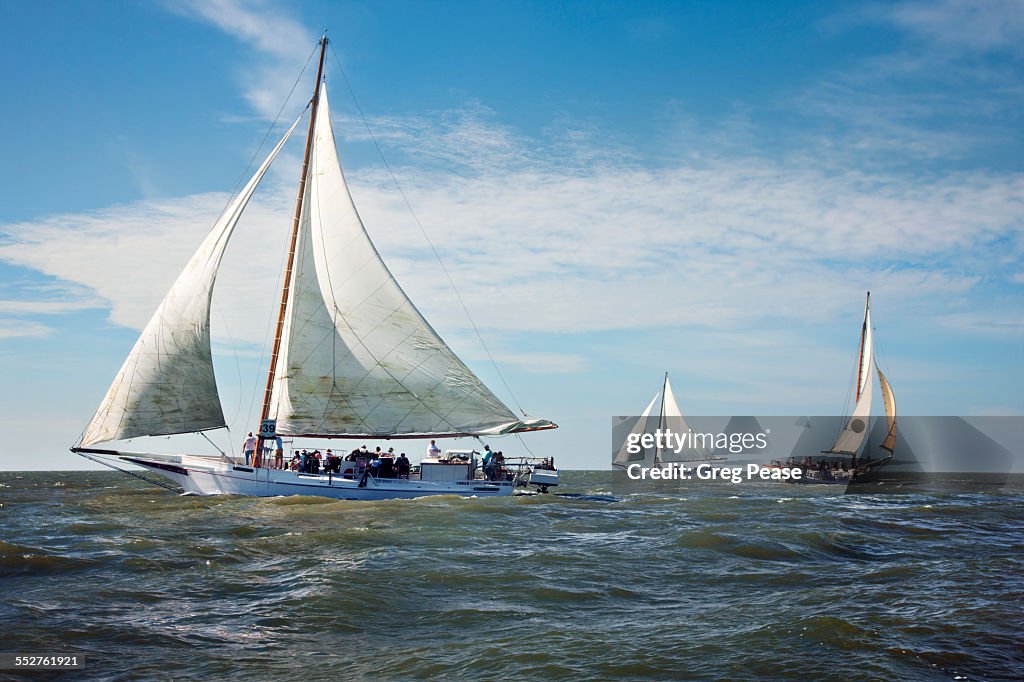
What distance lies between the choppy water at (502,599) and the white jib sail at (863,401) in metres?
57.2

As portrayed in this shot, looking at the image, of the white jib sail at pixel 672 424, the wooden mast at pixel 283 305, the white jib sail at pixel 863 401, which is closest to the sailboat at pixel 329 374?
the wooden mast at pixel 283 305

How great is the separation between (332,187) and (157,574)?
904 inches

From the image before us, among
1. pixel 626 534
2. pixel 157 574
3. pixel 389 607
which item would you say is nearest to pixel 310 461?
pixel 626 534

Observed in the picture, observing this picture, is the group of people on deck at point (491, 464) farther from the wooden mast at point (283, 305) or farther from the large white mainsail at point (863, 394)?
the large white mainsail at point (863, 394)

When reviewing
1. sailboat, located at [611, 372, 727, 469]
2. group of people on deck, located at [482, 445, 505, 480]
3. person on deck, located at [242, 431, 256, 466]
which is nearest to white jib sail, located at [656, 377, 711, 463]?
sailboat, located at [611, 372, 727, 469]

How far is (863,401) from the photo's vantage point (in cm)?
8231

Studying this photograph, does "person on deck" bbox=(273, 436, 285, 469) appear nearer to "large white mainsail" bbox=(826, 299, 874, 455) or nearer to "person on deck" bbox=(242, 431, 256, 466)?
"person on deck" bbox=(242, 431, 256, 466)

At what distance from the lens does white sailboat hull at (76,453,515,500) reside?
1324 inches

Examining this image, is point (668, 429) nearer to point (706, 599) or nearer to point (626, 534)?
point (626, 534)

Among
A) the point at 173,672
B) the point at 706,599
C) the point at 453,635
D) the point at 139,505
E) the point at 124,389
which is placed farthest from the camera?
the point at 139,505

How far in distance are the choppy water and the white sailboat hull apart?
5.61 metres

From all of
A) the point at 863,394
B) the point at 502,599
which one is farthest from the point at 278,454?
the point at 863,394

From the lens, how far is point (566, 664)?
11469 millimetres

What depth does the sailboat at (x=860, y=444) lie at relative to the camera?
8181 cm
